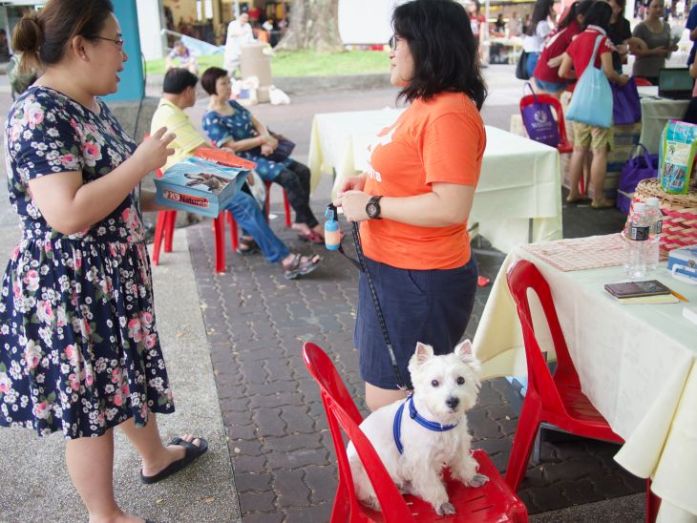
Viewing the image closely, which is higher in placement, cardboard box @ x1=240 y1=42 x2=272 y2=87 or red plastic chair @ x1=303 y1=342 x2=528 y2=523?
cardboard box @ x1=240 y1=42 x2=272 y2=87

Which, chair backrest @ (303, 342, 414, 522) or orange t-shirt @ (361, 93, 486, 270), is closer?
chair backrest @ (303, 342, 414, 522)

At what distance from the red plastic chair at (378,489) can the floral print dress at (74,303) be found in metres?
0.67

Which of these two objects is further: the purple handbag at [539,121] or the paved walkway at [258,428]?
the purple handbag at [539,121]

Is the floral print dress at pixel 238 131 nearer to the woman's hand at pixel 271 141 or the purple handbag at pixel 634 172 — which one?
the woman's hand at pixel 271 141

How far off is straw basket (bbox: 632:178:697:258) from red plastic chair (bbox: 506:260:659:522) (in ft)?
1.58

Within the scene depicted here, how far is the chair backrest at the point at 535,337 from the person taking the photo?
7.91 feet

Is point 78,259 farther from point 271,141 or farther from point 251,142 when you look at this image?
point 271,141

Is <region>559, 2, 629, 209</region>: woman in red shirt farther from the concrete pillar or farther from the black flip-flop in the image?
the black flip-flop

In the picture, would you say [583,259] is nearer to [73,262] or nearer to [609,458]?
[609,458]

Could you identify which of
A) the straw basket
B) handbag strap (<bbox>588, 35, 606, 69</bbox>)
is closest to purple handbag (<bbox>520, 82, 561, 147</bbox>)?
handbag strap (<bbox>588, 35, 606, 69</bbox>)

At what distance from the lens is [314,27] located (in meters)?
20.8

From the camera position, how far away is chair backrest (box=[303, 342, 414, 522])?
1800 mm

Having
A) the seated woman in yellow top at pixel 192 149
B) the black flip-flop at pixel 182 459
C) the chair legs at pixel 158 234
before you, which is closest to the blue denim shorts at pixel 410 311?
the black flip-flop at pixel 182 459

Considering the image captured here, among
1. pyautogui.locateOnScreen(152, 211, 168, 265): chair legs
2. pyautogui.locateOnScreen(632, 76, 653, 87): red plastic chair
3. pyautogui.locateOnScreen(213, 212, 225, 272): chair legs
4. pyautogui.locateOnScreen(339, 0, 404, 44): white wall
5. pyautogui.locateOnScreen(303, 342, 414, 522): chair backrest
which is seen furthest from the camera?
pyautogui.locateOnScreen(339, 0, 404, 44): white wall
